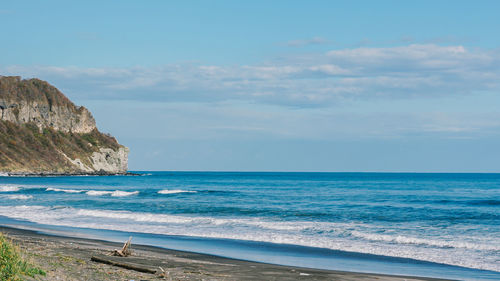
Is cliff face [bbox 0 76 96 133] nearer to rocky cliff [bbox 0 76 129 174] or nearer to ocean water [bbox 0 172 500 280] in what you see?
rocky cliff [bbox 0 76 129 174]

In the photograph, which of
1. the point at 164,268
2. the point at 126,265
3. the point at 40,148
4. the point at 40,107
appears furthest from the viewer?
the point at 40,107

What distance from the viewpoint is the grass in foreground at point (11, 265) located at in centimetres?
897

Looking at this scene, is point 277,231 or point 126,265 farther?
point 277,231

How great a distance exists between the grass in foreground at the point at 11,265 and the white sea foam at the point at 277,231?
43.3 ft

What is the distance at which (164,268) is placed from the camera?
1402cm

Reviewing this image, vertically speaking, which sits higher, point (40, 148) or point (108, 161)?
point (40, 148)

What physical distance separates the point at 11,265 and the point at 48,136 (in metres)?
166

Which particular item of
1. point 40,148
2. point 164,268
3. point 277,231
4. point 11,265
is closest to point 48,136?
point 40,148

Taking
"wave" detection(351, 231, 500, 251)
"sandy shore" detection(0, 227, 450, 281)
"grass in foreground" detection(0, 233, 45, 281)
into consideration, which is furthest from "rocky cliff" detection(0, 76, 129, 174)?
"grass in foreground" detection(0, 233, 45, 281)

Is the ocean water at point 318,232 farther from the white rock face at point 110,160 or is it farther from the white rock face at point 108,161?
the white rock face at point 110,160

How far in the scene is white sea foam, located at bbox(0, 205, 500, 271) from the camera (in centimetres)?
1870

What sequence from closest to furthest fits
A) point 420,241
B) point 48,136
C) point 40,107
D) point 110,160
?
point 420,241 < point 48,136 < point 40,107 < point 110,160

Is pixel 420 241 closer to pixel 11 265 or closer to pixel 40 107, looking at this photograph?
pixel 11 265

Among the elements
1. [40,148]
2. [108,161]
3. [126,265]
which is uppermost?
[40,148]
